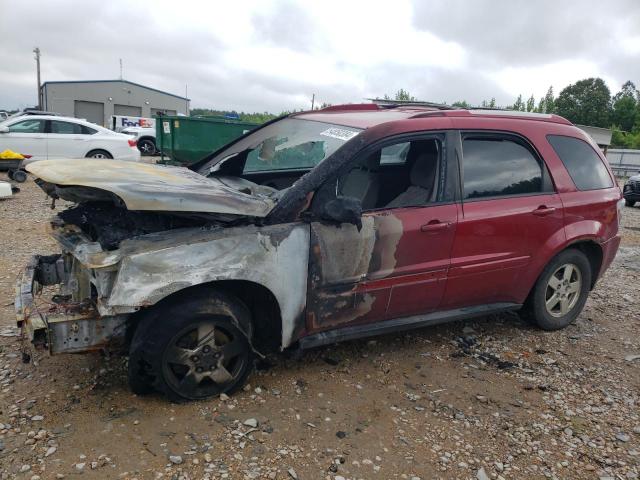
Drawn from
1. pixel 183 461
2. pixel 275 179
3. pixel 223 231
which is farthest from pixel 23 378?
pixel 275 179

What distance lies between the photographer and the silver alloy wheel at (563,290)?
4.17m

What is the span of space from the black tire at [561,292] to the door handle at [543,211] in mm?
472

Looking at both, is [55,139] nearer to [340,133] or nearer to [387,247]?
[340,133]

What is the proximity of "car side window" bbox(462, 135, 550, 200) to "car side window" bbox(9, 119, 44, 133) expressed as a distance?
12.2 meters

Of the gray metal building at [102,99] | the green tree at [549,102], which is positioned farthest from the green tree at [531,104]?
the gray metal building at [102,99]

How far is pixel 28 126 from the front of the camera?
488 inches

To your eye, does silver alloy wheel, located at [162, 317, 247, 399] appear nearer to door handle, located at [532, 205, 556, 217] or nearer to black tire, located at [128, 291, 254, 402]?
black tire, located at [128, 291, 254, 402]

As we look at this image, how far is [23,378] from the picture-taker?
307 centimetres

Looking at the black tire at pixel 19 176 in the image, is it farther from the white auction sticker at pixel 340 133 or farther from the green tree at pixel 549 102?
the green tree at pixel 549 102

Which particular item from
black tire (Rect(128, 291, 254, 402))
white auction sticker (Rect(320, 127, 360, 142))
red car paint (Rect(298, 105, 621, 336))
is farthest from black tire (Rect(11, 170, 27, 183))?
black tire (Rect(128, 291, 254, 402))

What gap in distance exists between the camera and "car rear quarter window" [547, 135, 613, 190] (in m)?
4.02

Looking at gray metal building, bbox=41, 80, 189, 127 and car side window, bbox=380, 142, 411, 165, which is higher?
gray metal building, bbox=41, 80, 189, 127

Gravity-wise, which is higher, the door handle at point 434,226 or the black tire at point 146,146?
the black tire at point 146,146

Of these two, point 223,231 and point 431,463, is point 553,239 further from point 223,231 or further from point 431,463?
point 223,231
